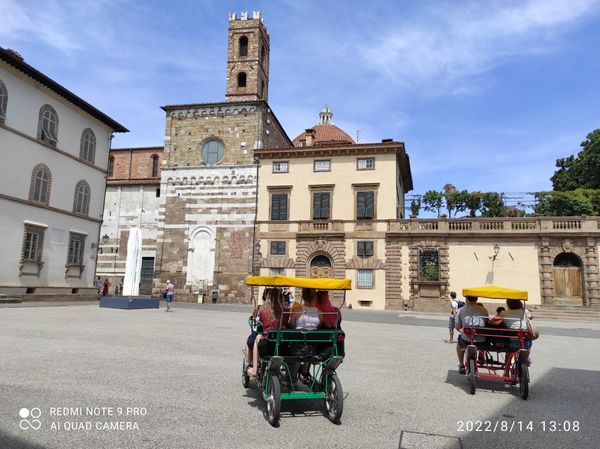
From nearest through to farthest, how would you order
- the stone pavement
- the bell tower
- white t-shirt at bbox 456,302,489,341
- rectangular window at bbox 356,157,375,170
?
the stone pavement
white t-shirt at bbox 456,302,489,341
rectangular window at bbox 356,157,375,170
the bell tower

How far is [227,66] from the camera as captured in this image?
128ft

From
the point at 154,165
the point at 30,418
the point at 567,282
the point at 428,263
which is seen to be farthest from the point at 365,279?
the point at 30,418

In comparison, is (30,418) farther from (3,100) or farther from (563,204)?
(563,204)

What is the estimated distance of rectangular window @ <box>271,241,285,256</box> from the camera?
33406mm

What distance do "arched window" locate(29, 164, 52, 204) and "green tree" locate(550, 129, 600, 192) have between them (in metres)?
48.3

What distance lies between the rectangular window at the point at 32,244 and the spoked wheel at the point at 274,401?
73.1 ft

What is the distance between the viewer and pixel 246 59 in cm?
3844

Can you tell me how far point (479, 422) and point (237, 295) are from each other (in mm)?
29085

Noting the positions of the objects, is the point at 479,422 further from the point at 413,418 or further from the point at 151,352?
the point at 151,352

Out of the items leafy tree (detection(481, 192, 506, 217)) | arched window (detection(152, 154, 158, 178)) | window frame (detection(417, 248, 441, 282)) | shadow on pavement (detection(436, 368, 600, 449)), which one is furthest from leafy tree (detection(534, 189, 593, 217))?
arched window (detection(152, 154, 158, 178))

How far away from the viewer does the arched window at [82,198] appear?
88.3ft

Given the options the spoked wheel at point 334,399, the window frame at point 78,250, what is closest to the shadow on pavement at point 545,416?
the spoked wheel at point 334,399

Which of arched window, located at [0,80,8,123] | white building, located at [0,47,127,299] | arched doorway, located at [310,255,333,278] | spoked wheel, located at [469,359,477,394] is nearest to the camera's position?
spoked wheel, located at [469,359,477,394]

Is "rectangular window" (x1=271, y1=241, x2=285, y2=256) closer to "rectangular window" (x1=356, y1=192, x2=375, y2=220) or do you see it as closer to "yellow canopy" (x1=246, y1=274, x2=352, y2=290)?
"rectangular window" (x1=356, y1=192, x2=375, y2=220)
